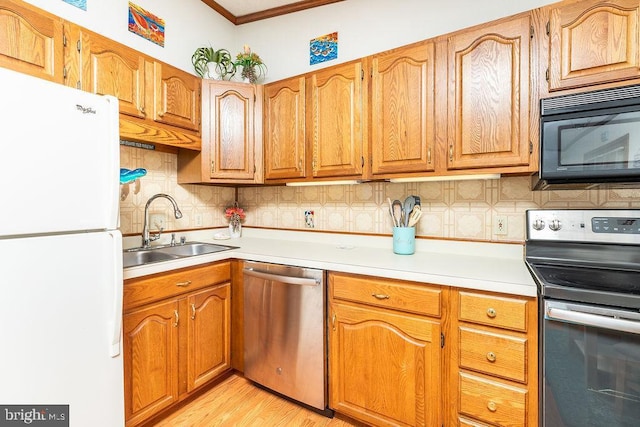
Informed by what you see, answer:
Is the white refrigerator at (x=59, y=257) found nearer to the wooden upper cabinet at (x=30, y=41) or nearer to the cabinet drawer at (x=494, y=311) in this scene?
the wooden upper cabinet at (x=30, y=41)

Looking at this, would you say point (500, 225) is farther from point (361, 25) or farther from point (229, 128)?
point (229, 128)

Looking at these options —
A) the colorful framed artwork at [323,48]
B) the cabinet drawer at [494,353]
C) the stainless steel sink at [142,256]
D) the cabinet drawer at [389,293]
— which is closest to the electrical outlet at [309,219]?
the cabinet drawer at [389,293]

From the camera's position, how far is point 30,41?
1.25 m

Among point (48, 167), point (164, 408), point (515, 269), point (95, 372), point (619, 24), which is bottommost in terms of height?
point (164, 408)

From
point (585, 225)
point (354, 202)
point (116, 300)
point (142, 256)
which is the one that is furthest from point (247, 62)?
point (585, 225)

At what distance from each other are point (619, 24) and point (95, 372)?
2518 mm

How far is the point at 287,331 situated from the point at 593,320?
1.33 meters

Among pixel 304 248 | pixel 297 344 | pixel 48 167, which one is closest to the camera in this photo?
pixel 48 167

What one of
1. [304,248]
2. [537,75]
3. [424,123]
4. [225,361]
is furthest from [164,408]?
[537,75]

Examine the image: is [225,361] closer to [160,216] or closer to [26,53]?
[160,216]

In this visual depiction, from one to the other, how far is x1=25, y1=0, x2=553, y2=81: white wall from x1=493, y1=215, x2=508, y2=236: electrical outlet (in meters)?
1.17

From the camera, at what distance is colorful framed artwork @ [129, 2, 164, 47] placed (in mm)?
1882

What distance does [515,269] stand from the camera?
1.35 m

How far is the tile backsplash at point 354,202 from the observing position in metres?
1.60
